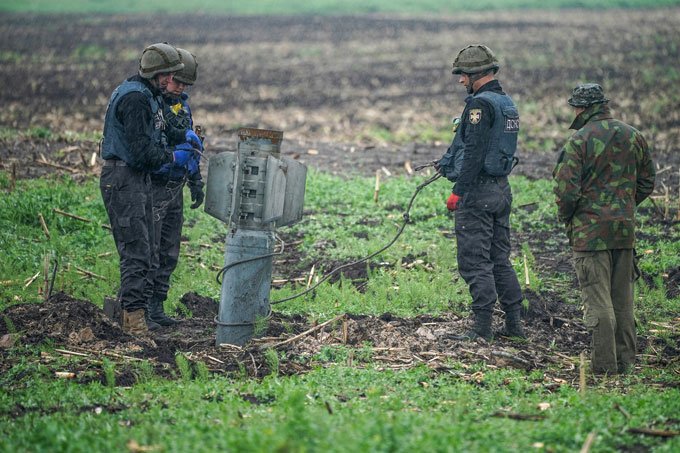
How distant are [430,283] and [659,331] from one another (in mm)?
2686

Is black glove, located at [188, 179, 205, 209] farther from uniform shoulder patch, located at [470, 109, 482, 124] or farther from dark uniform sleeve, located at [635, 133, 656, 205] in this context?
dark uniform sleeve, located at [635, 133, 656, 205]

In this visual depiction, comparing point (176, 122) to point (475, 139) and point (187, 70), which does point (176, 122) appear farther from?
point (475, 139)

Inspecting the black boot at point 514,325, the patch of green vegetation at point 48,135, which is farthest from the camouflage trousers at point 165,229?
the patch of green vegetation at point 48,135

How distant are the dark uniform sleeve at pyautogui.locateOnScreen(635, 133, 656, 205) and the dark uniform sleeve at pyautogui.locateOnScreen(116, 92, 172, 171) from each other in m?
4.35

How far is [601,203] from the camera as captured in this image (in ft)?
25.4

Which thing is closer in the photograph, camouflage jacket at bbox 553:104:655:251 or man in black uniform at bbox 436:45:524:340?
camouflage jacket at bbox 553:104:655:251

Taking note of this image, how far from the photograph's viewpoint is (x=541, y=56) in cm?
2908

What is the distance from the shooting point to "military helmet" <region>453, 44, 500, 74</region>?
8.41 m

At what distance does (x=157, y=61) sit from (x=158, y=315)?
255 cm

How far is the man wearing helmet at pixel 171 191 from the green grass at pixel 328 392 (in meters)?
0.87

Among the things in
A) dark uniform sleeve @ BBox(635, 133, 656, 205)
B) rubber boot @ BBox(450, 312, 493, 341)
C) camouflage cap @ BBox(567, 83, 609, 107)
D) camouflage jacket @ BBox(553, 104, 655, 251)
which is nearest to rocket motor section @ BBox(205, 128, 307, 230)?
rubber boot @ BBox(450, 312, 493, 341)

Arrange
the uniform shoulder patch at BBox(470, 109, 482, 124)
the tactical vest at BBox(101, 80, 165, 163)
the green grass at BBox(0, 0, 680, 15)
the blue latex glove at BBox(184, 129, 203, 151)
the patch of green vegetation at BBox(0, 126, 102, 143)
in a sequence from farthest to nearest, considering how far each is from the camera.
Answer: the green grass at BBox(0, 0, 680, 15) → the patch of green vegetation at BBox(0, 126, 102, 143) → the blue latex glove at BBox(184, 129, 203, 151) → the tactical vest at BBox(101, 80, 165, 163) → the uniform shoulder patch at BBox(470, 109, 482, 124)

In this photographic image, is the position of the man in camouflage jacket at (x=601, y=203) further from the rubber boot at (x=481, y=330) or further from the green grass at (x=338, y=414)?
the rubber boot at (x=481, y=330)

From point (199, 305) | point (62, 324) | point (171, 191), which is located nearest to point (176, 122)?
point (171, 191)
